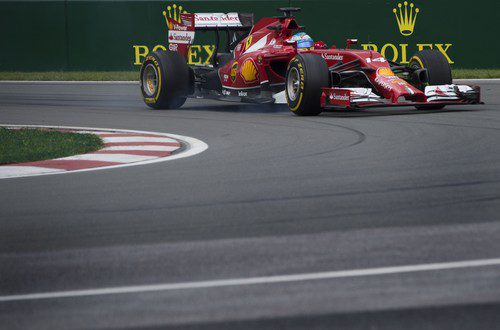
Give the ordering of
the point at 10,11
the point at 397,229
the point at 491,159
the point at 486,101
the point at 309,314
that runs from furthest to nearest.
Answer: the point at 10,11 < the point at 486,101 < the point at 491,159 < the point at 397,229 < the point at 309,314

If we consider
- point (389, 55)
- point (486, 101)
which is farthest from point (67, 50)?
point (486, 101)

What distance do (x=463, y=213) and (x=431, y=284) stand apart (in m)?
1.57

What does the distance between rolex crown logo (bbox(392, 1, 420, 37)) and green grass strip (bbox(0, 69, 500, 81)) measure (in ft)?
4.26

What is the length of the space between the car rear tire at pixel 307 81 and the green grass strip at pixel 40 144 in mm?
2952

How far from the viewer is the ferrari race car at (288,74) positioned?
1230 cm

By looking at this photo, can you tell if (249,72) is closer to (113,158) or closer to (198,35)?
(113,158)

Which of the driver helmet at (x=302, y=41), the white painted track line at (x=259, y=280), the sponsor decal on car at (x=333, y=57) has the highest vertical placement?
the driver helmet at (x=302, y=41)

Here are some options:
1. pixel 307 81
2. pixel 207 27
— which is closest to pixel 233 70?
pixel 207 27

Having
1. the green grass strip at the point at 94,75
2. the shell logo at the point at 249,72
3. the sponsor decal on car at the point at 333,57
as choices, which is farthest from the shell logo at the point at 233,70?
the green grass strip at the point at 94,75

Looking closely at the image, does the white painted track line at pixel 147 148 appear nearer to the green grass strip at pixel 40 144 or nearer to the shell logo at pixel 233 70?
the green grass strip at pixel 40 144

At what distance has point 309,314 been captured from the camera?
13.0 ft

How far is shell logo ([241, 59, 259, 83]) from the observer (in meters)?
13.6

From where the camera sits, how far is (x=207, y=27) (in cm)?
1489

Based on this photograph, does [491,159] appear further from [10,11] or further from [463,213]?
[10,11]
